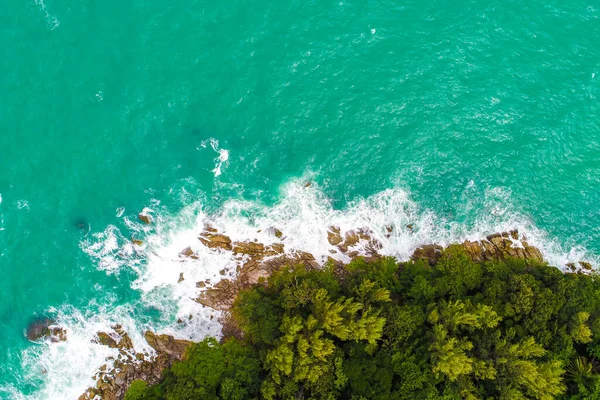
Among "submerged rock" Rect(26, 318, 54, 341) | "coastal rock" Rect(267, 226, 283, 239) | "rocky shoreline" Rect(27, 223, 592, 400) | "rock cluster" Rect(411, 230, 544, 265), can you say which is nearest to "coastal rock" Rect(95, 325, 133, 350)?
"rocky shoreline" Rect(27, 223, 592, 400)

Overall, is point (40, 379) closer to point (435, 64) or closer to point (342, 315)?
point (342, 315)

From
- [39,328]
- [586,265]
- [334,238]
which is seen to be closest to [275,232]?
[334,238]

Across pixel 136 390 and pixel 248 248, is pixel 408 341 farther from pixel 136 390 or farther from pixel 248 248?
pixel 136 390

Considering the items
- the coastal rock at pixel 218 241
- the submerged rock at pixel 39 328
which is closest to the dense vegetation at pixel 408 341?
the coastal rock at pixel 218 241

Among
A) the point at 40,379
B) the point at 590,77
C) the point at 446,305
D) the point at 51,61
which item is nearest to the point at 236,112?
the point at 51,61

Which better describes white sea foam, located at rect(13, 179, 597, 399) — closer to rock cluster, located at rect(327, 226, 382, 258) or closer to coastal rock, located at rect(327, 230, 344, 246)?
coastal rock, located at rect(327, 230, 344, 246)

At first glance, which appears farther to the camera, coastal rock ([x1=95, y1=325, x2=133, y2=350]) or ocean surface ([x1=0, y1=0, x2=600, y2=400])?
ocean surface ([x1=0, y1=0, x2=600, y2=400])
